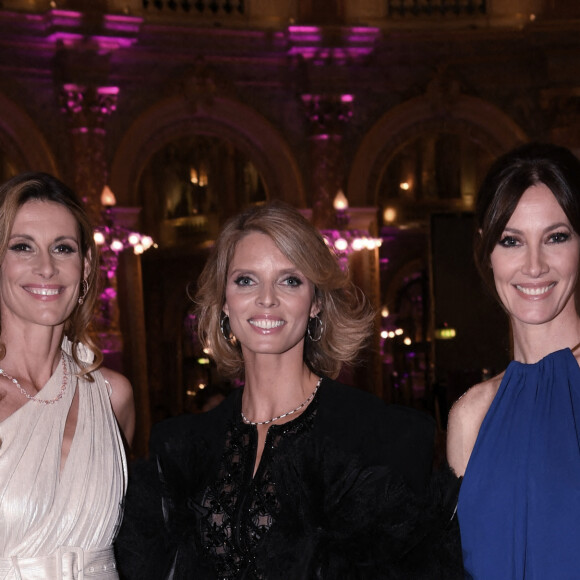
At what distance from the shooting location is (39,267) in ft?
9.95

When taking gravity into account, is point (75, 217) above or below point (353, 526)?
above

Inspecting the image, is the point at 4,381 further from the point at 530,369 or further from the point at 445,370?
the point at 445,370

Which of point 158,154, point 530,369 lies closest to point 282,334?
point 530,369

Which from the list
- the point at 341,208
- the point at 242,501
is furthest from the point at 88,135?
the point at 242,501

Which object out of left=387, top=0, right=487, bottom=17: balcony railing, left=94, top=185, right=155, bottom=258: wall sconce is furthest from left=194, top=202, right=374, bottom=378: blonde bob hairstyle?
left=387, top=0, right=487, bottom=17: balcony railing

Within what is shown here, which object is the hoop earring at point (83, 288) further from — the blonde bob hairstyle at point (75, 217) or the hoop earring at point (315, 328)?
the hoop earring at point (315, 328)

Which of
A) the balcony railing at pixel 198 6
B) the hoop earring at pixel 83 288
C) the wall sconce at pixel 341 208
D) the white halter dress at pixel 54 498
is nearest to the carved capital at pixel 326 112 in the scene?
the wall sconce at pixel 341 208

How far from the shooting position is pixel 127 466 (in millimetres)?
3176

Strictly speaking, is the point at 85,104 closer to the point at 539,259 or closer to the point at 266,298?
the point at 266,298

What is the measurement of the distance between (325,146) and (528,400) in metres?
9.70

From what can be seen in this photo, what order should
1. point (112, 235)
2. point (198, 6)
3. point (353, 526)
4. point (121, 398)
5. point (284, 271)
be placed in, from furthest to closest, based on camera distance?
point (198, 6) → point (112, 235) → point (121, 398) → point (284, 271) → point (353, 526)

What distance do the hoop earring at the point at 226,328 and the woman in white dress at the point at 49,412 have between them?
0.50 meters

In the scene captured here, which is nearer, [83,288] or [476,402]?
[476,402]

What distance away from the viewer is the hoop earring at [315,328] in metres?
3.09
